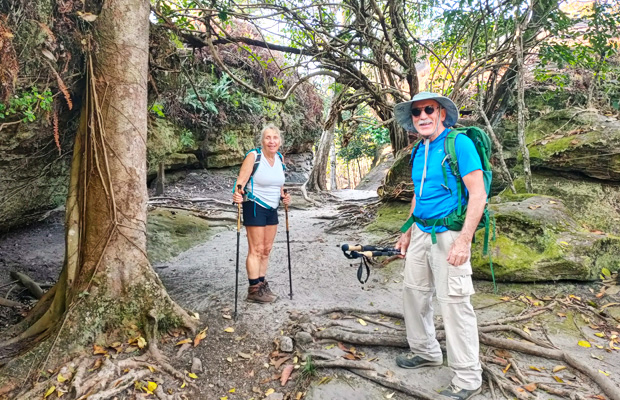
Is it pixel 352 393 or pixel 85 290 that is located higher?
A: pixel 85 290

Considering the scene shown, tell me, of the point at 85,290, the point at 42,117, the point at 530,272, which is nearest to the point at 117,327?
the point at 85,290

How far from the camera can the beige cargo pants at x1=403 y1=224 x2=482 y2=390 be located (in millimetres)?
2662

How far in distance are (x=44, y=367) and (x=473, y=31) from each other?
851 centimetres

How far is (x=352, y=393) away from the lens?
297 cm

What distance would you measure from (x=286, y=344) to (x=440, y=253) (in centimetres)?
184

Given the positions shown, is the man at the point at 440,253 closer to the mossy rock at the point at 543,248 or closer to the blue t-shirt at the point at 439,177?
the blue t-shirt at the point at 439,177

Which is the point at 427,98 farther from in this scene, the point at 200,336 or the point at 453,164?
the point at 200,336

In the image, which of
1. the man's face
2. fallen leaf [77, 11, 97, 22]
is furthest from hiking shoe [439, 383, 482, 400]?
fallen leaf [77, 11, 97, 22]

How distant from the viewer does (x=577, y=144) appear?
6.32 metres

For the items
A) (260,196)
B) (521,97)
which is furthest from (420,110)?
(521,97)

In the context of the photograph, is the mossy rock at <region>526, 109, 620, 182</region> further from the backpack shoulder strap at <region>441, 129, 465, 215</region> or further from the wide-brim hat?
the backpack shoulder strap at <region>441, 129, 465, 215</region>

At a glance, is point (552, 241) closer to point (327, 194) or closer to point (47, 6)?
point (47, 6)

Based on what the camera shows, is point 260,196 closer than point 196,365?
No

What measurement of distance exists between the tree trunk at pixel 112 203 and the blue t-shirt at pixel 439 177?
2710mm
